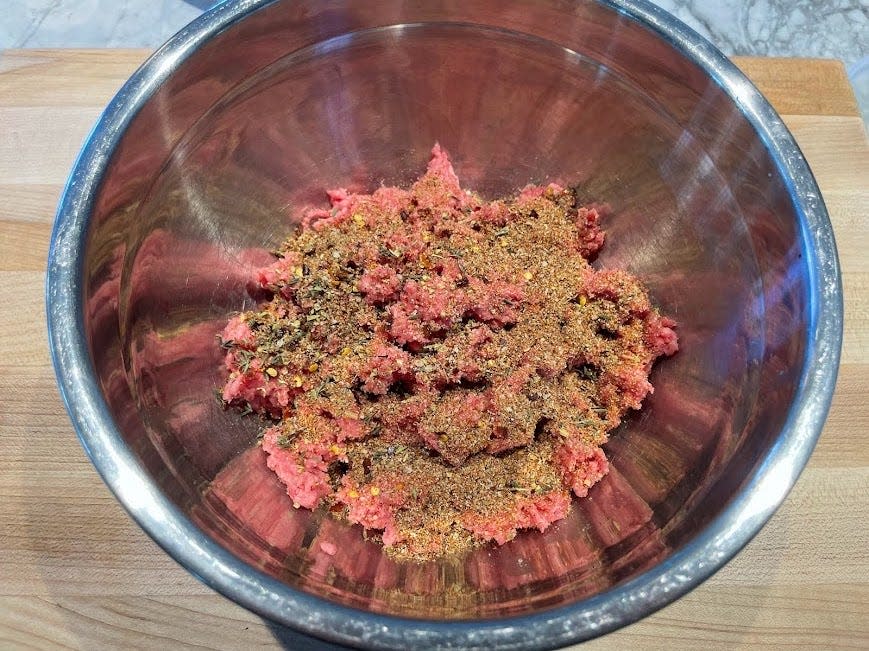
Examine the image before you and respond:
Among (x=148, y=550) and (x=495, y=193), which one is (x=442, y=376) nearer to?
(x=495, y=193)

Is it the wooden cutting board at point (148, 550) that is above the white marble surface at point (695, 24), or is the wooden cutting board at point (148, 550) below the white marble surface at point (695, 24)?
below

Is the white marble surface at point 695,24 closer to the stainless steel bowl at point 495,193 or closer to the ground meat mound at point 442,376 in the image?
the stainless steel bowl at point 495,193

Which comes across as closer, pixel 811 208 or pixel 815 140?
pixel 811 208

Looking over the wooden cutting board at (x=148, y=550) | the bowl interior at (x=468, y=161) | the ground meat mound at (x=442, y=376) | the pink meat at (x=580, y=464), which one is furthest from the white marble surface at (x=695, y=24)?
the pink meat at (x=580, y=464)

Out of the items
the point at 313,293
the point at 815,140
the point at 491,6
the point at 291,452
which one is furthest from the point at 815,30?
the point at 291,452

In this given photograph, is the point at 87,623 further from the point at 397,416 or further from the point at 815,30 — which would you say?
the point at 815,30

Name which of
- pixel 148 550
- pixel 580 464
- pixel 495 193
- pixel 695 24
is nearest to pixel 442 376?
pixel 580 464

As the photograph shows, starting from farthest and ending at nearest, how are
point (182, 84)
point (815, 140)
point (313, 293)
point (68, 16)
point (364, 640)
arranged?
1. point (68, 16)
2. point (815, 140)
3. point (313, 293)
4. point (182, 84)
5. point (364, 640)
